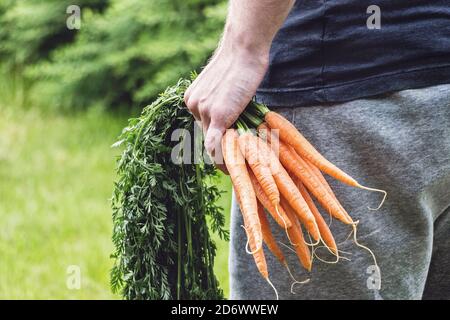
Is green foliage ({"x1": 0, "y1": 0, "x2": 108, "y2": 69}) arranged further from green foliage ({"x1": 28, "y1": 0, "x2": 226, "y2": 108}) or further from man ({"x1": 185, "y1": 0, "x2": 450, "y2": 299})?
man ({"x1": 185, "y1": 0, "x2": 450, "y2": 299})

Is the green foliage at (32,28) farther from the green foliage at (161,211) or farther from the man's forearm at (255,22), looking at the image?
the man's forearm at (255,22)

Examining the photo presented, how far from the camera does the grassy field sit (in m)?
3.92

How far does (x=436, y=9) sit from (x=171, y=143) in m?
0.76

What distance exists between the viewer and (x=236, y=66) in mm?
1803

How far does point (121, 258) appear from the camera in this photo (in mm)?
2262

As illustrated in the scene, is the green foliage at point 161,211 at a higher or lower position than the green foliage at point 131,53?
lower

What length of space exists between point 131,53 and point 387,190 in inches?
161

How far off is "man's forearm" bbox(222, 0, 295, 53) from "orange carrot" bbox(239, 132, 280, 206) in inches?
8.3

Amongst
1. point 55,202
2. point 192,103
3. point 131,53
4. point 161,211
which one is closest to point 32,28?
point 131,53

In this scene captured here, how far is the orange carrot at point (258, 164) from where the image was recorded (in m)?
1.86

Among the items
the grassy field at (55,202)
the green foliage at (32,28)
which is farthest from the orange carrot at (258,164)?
the green foliage at (32,28)

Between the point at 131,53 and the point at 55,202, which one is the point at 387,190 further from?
the point at 131,53

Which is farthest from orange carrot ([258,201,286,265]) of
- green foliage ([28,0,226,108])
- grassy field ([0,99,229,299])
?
green foliage ([28,0,226,108])

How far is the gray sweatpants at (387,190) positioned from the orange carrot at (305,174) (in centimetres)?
7
